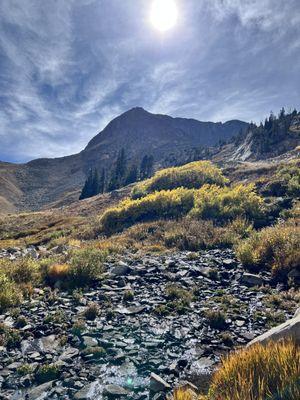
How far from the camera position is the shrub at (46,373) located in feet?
19.9

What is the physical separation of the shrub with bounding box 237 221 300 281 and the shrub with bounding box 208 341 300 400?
668 cm

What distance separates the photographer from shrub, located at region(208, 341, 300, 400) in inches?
152

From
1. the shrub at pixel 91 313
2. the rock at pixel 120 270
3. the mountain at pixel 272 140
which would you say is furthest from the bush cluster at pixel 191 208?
the mountain at pixel 272 140

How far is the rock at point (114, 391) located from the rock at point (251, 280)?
6359 mm

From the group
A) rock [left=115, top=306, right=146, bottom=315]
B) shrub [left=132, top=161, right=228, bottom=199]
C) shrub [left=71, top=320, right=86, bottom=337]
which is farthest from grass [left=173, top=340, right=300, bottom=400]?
shrub [left=132, top=161, right=228, bottom=199]

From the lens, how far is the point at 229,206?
21.7 meters

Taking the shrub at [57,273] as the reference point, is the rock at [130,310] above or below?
below

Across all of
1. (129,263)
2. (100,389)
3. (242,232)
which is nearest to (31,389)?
(100,389)

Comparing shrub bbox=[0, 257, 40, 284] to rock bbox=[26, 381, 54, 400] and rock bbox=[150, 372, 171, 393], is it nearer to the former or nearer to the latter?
rock bbox=[26, 381, 54, 400]

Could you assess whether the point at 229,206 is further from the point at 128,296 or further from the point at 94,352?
the point at 94,352

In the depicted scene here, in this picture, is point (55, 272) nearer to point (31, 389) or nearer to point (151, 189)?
point (31, 389)

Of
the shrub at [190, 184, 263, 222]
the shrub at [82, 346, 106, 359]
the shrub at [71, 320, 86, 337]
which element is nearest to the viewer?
the shrub at [82, 346, 106, 359]

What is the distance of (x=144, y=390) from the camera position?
18.8 ft

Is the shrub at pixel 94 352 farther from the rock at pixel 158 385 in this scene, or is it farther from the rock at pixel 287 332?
the rock at pixel 287 332
